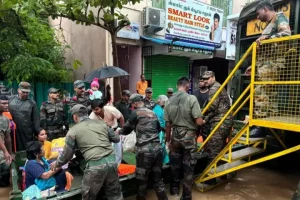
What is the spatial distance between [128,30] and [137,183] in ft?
21.7

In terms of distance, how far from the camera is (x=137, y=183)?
11.8 feet

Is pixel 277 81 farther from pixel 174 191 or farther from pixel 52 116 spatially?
pixel 52 116

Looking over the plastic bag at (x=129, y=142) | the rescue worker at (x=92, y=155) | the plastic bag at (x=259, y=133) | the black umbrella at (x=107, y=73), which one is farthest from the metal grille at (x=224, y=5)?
the rescue worker at (x=92, y=155)

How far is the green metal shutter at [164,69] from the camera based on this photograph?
10422 mm

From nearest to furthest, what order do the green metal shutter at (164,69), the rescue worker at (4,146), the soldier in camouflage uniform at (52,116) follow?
1. the rescue worker at (4,146)
2. the soldier in camouflage uniform at (52,116)
3. the green metal shutter at (164,69)

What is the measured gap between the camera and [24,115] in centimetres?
461

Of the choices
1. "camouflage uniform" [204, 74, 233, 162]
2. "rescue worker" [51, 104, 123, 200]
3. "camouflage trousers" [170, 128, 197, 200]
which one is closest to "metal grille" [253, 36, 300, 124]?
"camouflage uniform" [204, 74, 233, 162]

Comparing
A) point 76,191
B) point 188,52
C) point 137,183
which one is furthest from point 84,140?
point 188,52

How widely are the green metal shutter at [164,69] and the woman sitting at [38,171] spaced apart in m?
7.63

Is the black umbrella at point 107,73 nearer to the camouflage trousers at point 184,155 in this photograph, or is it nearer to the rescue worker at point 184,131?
the rescue worker at point 184,131

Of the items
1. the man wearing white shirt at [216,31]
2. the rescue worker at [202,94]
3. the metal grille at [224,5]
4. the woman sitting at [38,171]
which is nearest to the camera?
the woman sitting at [38,171]

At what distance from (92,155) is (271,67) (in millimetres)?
2556

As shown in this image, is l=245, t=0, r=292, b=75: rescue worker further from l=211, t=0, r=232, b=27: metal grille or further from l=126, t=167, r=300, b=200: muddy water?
l=211, t=0, r=232, b=27: metal grille

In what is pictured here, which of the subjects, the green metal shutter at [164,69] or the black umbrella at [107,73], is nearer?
the black umbrella at [107,73]
